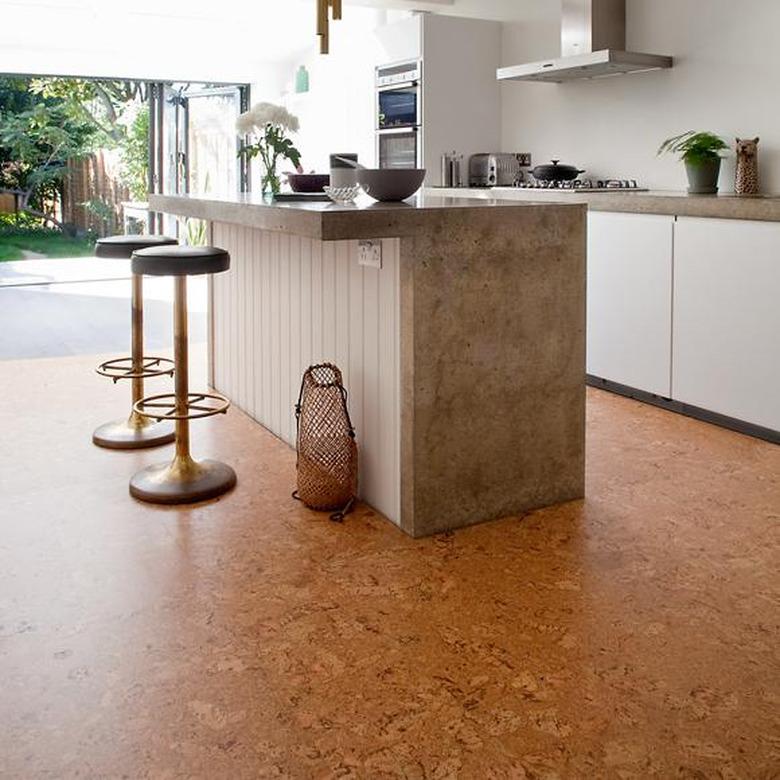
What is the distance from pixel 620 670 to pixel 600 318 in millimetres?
2912

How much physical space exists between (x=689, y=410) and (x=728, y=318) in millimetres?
529

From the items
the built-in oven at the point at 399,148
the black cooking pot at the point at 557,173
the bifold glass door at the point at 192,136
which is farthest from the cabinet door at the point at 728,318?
the bifold glass door at the point at 192,136

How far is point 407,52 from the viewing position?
6.31m

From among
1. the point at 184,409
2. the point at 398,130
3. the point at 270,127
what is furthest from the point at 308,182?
the point at 398,130

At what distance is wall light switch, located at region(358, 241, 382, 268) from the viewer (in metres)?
2.91

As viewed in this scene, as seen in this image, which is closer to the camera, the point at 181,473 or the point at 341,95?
the point at 181,473

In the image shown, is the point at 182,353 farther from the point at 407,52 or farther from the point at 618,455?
A: the point at 407,52

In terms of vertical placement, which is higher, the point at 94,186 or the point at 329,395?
the point at 94,186

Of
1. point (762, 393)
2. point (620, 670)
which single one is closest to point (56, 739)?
point (620, 670)

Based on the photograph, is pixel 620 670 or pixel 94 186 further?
pixel 94 186

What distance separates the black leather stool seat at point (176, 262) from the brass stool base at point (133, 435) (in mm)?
932

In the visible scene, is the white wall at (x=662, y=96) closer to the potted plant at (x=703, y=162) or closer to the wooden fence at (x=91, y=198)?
the potted plant at (x=703, y=162)

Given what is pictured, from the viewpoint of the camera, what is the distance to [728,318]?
13.1 ft

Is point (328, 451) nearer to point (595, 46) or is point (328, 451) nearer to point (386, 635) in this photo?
point (386, 635)
